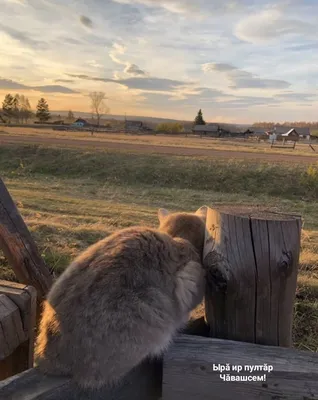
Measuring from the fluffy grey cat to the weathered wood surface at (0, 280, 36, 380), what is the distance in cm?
56

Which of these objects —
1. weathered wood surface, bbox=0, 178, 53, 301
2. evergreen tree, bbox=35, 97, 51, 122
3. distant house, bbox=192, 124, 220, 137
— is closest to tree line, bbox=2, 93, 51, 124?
evergreen tree, bbox=35, 97, 51, 122

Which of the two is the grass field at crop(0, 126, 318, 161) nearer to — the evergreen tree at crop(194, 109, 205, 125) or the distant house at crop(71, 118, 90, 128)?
the distant house at crop(71, 118, 90, 128)

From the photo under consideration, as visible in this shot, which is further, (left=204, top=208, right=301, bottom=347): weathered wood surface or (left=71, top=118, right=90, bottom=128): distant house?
(left=71, top=118, right=90, bottom=128): distant house

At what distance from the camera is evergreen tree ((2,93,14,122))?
91.8 metres

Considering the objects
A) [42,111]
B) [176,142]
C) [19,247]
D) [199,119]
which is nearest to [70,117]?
[42,111]

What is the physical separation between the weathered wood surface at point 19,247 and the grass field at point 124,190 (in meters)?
1.89

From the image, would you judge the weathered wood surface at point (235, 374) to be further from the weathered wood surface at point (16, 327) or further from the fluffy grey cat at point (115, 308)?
the weathered wood surface at point (16, 327)

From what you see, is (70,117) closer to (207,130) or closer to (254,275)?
Result: (207,130)

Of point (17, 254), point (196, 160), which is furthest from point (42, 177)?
point (17, 254)

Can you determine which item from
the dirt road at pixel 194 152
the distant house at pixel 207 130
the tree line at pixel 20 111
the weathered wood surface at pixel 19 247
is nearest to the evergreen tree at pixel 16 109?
the tree line at pixel 20 111

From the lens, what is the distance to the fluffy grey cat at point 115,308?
1838 mm

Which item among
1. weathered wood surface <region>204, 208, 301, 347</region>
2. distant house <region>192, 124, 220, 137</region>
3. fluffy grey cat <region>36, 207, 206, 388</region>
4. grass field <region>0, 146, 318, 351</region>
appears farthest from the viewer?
distant house <region>192, 124, 220, 137</region>

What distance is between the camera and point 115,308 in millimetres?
1873

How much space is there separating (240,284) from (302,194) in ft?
61.9
